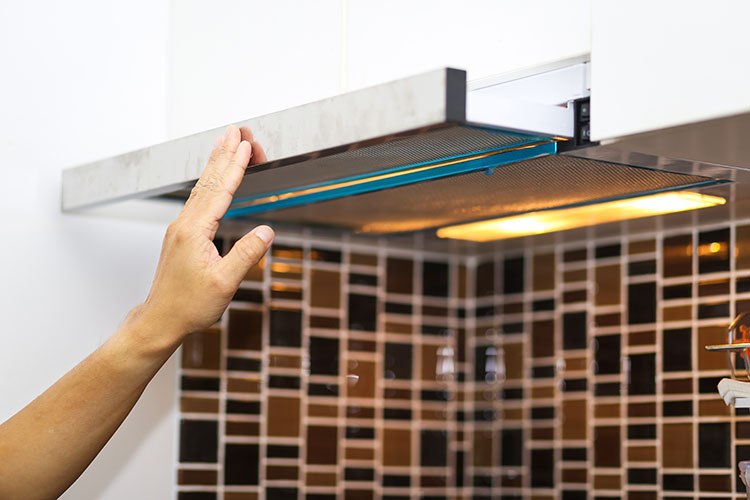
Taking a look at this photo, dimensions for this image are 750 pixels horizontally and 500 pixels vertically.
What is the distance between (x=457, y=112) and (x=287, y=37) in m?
0.44

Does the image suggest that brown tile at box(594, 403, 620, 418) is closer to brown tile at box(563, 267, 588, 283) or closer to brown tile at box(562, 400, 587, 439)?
brown tile at box(562, 400, 587, 439)

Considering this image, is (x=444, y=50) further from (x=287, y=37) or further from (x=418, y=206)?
(x=418, y=206)

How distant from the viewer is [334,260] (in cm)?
196

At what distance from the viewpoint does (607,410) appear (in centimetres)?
180

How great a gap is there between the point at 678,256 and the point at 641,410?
0.79ft

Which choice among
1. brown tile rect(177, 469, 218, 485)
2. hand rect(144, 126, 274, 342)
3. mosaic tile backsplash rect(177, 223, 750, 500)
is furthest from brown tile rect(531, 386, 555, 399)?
hand rect(144, 126, 274, 342)

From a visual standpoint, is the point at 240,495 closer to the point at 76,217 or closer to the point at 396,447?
the point at 396,447

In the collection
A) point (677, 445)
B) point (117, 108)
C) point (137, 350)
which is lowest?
point (677, 445)

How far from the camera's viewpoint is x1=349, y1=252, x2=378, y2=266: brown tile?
1979mm

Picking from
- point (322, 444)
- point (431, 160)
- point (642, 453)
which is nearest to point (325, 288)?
point (322, 444)

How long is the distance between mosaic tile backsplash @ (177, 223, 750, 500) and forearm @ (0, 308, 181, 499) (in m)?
0.57

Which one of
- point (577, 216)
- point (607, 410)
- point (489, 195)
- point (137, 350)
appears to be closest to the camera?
point (137, 350)

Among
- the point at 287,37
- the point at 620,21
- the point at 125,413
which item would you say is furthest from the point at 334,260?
the point at 620,21

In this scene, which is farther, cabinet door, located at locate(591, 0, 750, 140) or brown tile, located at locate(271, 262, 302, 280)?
brown tile, located at locate(271, 262, 302, 280)
